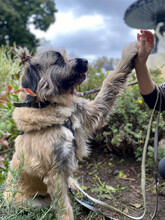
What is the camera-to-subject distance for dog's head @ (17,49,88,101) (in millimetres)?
2174

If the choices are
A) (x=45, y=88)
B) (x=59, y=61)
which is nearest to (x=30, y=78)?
(x=45, y=88)

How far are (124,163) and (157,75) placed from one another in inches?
78.4

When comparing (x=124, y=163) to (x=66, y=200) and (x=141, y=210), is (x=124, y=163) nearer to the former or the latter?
(x=141, y=210)

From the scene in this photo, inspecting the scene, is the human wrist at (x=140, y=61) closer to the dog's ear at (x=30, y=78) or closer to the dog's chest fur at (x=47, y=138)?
the dog's chest fur at (x=47, y=138)

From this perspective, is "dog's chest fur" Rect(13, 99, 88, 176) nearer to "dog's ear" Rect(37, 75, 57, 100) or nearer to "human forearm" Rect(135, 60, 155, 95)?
"dog's ear" Rect(37, 75, 57, 100)

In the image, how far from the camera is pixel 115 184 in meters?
3.01

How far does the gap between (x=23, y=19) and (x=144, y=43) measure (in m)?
26.8

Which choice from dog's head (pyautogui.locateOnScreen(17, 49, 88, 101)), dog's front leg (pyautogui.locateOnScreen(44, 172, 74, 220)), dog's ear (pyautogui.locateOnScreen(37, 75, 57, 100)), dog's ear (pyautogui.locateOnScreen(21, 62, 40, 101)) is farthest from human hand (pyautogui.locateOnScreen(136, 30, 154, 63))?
dog's front leg (pyautogui.locateOnScreen(44, 172, 74, 220))

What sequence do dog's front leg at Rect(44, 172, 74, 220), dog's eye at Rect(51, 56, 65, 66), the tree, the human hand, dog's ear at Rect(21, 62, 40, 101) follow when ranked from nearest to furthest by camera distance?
the human hand < dog's front leg at Rect(44, 172, 74, 220) < dog's ear at Rect(21, 62, 40, 101) < dog's eye at Rect(51, 56, 65, 66) < the tree

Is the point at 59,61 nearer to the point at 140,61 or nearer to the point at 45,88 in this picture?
the point at 45,88

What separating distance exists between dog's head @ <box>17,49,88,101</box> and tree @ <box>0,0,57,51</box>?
890 inches

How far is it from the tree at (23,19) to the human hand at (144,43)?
2315cm

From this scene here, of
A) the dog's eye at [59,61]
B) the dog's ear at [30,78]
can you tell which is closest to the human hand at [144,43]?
the dog's eye at [59,61]

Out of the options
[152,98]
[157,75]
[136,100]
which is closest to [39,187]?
[152,98]
